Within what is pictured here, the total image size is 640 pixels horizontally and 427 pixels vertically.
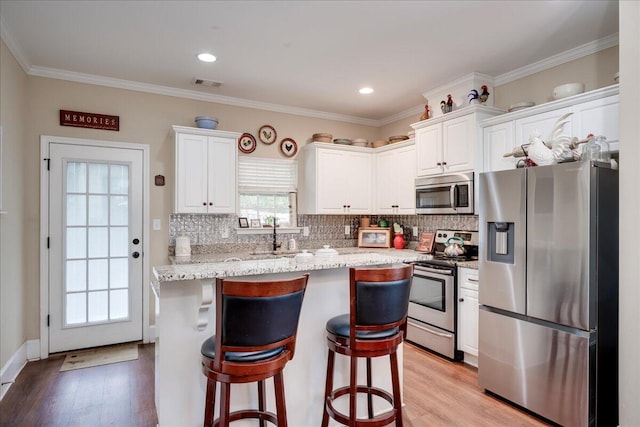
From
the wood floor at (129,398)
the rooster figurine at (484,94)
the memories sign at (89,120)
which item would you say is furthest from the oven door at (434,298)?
the memories sign at (89,120)

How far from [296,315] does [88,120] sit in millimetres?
3281

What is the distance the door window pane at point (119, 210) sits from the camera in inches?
148

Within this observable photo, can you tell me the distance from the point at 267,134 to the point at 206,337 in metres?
3.08

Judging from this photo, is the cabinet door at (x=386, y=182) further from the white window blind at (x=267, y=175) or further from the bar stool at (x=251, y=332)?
the bar stool at (x=251, y=332)

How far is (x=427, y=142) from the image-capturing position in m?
3.93

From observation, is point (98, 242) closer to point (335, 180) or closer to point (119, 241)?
point (119, 241)

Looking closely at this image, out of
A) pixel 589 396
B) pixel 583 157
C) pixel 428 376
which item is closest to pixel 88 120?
pixel 428 376

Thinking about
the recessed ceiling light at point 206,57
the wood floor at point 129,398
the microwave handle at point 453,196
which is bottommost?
the wood floor at point 129,398

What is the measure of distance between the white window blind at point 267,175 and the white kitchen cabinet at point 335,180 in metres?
0.13

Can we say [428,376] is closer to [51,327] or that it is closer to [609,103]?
[609,103]

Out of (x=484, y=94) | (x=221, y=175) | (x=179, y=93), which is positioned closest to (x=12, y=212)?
(x=221, y=175)

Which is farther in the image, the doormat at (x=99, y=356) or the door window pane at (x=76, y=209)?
the door window pane at (x=76, y=209)

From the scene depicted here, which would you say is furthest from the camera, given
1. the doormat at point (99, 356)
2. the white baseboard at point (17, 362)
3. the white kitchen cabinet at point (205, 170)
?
the white kitchen cabinet at point (205, 170)

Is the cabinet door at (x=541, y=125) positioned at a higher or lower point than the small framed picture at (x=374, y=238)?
higher
